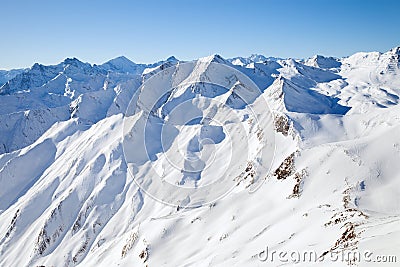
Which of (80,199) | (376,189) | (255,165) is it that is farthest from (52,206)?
(376,189)

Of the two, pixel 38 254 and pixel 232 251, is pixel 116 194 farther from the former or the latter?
pixel 232 251

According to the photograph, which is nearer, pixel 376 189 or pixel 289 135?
pixel 376 189

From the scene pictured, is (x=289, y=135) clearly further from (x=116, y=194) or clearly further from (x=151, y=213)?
(x=116, y=194)

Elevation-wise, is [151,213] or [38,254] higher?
[151,213]

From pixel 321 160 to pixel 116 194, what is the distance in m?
135

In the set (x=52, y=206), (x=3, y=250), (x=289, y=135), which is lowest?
(x=3, y=250)

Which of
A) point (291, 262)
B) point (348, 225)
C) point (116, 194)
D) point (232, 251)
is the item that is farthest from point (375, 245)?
Answer: point (116, 194)

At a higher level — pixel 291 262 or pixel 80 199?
pixel 291 262

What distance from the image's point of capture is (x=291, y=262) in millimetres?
42062

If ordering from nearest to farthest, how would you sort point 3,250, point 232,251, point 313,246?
point 313,246 < point 232,251 < point 3,250

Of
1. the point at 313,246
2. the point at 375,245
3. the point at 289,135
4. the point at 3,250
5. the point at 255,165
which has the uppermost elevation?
the point at 375,245

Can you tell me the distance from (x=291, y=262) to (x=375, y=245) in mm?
12050

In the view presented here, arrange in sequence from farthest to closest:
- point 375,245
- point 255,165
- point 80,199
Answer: point 80,199
point 255,165
point 375,245

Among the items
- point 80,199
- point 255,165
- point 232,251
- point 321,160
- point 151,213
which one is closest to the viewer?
point 232,251
